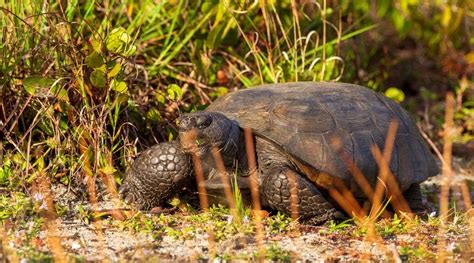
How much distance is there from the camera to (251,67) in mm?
5727

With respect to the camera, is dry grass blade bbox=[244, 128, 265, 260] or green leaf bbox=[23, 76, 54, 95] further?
green leaf bbox=[23, 76, 54, 95]

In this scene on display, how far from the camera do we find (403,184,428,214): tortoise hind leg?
4.59 metres

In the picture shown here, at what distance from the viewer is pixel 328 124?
163 inches

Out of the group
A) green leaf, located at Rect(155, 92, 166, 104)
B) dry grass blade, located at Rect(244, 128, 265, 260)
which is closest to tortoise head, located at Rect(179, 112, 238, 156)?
dry grass blade, located at Rect(244, 128, 265, 260)

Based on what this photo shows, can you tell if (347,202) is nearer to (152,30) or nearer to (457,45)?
(152,30)

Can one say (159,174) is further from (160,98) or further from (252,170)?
(160,98)

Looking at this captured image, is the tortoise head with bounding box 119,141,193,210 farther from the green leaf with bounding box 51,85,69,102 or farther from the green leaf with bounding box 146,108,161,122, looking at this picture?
the green leaf with bounding box 146,108,161,122

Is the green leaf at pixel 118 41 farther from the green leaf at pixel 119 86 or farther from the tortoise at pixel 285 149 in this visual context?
the tortoise at pixel 285 149

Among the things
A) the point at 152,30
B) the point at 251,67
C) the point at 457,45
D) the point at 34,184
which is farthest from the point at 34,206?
the point at 457,45

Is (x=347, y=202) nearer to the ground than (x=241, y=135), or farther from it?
nearer to the ground

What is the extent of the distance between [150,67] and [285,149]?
155 centimetres

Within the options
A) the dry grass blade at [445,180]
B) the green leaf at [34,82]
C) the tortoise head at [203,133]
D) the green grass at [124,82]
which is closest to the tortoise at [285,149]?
the tortoise head at [203,133]

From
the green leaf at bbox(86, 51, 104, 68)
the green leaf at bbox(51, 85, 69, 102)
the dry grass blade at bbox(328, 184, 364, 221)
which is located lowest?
the dry grass blade at bbox(328, 184, 364, 221)

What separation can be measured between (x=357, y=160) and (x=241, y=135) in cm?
58
